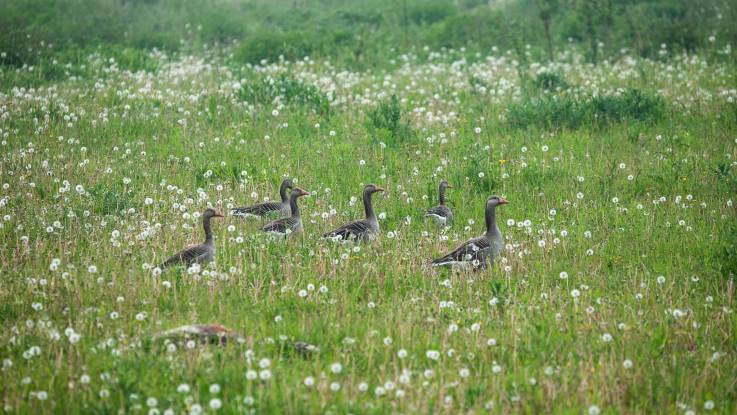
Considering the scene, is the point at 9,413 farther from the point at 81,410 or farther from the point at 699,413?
the point at 699,413

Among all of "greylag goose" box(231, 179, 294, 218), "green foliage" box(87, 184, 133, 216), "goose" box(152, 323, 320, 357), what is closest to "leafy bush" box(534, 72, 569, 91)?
"greylag goose" box(231, 179, 294, 218)

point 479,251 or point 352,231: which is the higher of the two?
point 352,231

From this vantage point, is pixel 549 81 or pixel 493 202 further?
pixel 549 81

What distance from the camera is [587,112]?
16219 mm

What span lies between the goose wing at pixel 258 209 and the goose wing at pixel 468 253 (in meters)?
2.92

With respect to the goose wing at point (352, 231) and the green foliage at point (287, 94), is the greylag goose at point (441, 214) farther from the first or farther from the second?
the green foliage at point (287, 94)

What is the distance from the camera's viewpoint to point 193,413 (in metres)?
6.47

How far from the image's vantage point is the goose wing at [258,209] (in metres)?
11.8

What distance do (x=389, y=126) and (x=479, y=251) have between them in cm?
591

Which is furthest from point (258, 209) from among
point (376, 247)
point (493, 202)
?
point (493, 202)

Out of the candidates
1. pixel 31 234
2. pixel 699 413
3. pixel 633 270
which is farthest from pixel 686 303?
pixel 31 234

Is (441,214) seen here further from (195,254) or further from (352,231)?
(195,254)

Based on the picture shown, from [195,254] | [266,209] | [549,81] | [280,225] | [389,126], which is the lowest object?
[549,81]

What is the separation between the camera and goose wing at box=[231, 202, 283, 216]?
465 inches
